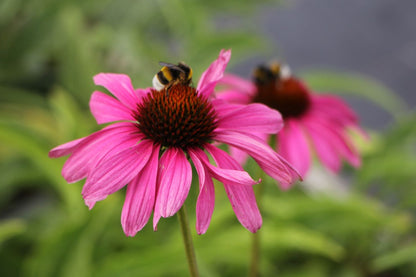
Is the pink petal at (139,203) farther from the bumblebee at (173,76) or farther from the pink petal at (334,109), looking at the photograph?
the pink petal at (334,109)

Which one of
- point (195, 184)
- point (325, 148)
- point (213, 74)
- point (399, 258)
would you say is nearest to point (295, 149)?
point (325, 148)

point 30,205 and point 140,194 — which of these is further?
point 30,205

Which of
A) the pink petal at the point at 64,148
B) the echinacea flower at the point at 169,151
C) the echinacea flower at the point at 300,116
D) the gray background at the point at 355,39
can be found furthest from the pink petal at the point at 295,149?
the gray background at the point at 355,39

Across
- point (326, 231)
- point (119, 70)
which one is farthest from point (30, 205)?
point (326, 231)

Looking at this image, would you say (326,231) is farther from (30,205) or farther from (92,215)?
(30,205)

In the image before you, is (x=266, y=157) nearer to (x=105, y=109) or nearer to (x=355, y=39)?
(x=105, y=109)

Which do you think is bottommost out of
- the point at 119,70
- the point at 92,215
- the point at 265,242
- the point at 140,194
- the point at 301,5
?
the point at 301,5
